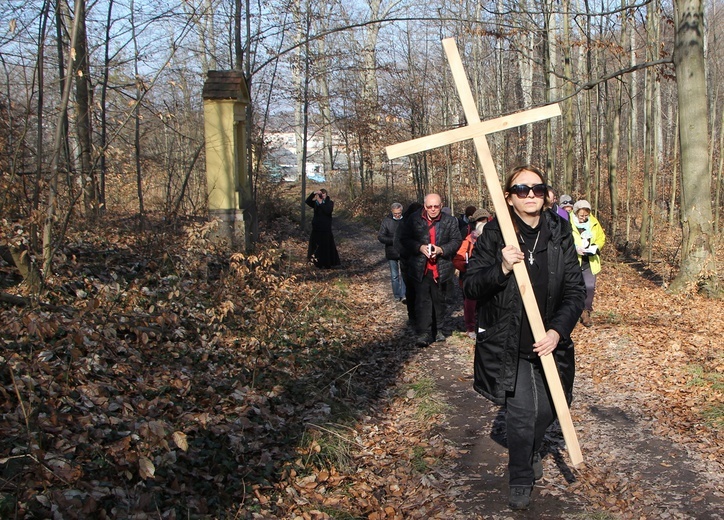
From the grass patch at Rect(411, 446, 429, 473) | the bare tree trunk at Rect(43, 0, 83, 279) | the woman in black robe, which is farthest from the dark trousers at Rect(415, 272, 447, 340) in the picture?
the woman in black robe

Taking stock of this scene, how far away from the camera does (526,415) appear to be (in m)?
3.84

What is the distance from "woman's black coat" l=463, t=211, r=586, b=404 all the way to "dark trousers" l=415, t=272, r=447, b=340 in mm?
4291

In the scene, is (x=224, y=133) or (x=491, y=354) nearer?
(x=491, y=354)

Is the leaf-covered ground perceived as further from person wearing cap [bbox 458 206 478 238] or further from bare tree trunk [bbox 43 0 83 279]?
person wearing cap [bbox 458 206 478 238]

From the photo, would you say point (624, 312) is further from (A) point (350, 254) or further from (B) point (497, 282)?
(A) point (350, 254)

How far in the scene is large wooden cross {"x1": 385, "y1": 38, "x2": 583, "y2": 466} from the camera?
11.7 feet

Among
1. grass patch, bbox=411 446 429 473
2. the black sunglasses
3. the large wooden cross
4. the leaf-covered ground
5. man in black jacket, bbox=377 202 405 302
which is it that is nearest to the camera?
the large wooden cross

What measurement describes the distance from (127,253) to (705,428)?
794cm

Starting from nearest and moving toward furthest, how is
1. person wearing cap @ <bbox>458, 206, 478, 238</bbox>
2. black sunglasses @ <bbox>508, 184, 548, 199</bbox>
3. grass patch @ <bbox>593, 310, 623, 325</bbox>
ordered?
black sunglasses @ <bbox>508, 184, 548, 199</bbox>, grass patch @ <bbox>593, 310, 623, 325</bbox>, person wearing cap @ <bbox>458, 206, 478, 238</bbox>

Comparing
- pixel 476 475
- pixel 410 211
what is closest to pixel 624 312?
pixel 410 211

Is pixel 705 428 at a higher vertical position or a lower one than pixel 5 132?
lower

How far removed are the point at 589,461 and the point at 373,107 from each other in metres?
23.9

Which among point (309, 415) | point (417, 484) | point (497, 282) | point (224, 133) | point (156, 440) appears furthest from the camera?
point (224, 133)

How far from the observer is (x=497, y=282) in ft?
12.0
